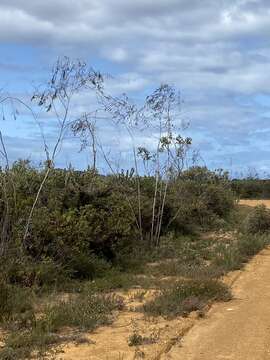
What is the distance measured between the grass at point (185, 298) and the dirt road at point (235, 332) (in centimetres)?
25

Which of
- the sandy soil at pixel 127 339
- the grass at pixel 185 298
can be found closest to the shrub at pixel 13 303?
the sandy soil at pixel 127 339

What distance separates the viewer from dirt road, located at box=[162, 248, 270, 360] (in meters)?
7.13

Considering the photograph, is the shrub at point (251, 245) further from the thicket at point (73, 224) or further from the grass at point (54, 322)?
the grass at point (54, 322)

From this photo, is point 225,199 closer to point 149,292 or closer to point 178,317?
point 149,292

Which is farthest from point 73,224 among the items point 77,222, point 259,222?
point 259,222

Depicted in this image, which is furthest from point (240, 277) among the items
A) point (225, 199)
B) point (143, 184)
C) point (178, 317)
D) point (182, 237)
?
point (225, 199)

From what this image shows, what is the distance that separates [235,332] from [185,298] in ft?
5.69

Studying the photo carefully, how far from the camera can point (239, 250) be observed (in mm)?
15250

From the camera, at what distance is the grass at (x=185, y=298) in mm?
9188

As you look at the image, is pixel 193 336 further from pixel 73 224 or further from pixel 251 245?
pixel 251 245

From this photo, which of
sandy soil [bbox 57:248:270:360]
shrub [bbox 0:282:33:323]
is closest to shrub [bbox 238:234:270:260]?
sandy soil [bbox 57:248:270:360]

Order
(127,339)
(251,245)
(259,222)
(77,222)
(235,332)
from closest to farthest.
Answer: (127,339) → (235,332) → (77,222) → (251,245) → (259,222)

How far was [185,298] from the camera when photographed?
383 inches

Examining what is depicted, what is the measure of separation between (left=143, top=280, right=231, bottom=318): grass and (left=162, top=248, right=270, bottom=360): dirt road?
0.82ft
